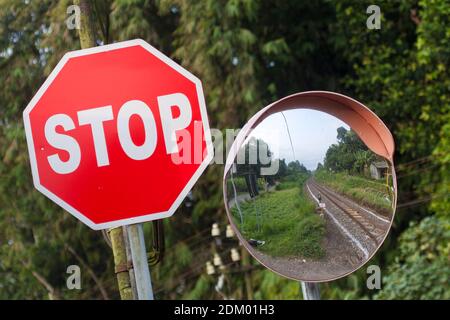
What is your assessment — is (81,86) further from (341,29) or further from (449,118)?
(341,29)

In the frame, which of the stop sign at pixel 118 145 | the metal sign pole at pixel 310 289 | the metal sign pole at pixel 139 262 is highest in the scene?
the stop sign at pixel 118 145

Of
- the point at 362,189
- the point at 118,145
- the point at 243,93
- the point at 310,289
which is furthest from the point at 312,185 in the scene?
the point at 243,93

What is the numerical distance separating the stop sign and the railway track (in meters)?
0.37

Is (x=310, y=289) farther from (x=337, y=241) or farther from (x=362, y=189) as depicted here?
(x=362, y=189)

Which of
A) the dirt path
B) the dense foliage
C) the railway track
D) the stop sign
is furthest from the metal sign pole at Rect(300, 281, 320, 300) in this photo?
the dense foliage

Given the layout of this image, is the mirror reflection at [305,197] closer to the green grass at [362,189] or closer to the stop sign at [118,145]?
the green grass at [362,189]

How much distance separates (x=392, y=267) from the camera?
718 cm

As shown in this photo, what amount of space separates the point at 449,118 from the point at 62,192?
595 centimetres

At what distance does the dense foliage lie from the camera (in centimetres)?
761

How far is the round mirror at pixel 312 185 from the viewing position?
2084 mm

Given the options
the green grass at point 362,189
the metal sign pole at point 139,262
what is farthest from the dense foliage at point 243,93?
the green grass at point 362,189

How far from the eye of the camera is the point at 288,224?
2090 mm

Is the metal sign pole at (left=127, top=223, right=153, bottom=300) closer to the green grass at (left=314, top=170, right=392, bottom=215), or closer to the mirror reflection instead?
the mirror reflection

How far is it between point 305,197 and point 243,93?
19.0ft
